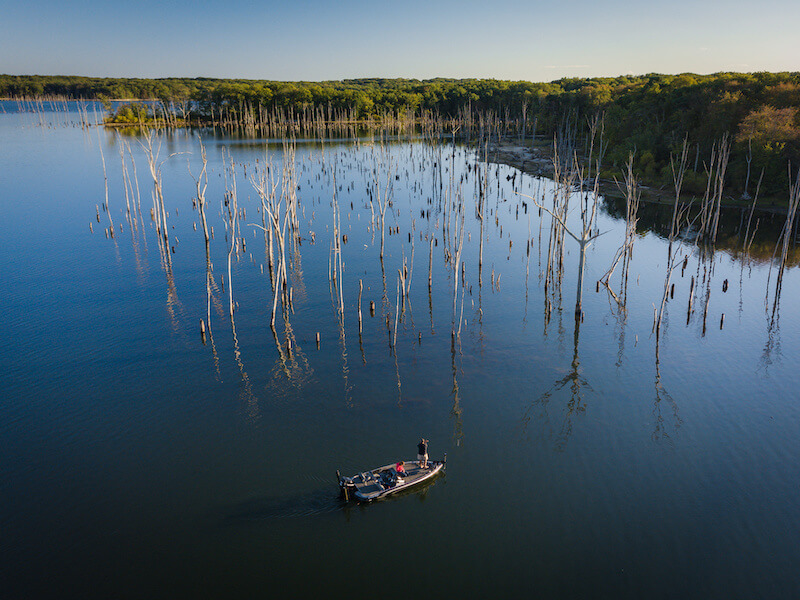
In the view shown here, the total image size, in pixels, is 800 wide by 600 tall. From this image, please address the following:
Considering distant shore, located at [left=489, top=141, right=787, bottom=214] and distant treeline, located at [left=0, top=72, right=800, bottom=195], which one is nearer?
distant treeline, located at [left=0, top=72, right=800, bottom=195]

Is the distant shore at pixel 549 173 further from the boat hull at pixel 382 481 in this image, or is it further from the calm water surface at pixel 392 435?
the boat hull at pixel 382 481

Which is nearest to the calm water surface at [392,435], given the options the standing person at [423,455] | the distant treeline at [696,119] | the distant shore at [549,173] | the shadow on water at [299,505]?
the shadow on water at [299,505]

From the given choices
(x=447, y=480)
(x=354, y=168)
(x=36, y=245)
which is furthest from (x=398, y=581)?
(x=354, y=168)

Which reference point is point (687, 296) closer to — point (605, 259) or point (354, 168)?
point (605, 259)

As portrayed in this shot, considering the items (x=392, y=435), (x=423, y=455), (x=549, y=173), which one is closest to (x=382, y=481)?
(x=423, y=455)

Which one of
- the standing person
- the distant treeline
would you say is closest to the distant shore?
the distant treeline

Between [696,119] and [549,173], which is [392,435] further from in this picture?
[549,173]

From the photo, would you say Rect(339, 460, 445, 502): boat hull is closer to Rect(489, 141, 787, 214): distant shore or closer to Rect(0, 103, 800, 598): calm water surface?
Rect(0, 103, 800, 598): calm water surface
